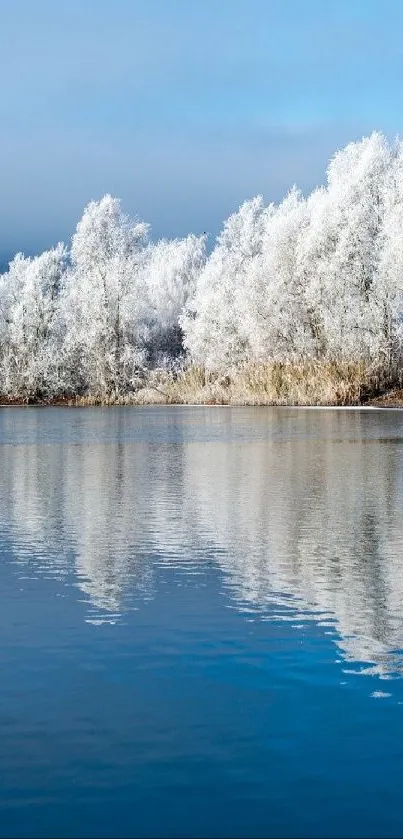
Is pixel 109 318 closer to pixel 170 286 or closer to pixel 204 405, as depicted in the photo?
pixel 204 405

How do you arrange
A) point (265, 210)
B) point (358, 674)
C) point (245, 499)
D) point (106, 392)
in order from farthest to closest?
1. point (265, 210)
2. point (106, 392)
3. point (245, 499)
4. point (358, 674)

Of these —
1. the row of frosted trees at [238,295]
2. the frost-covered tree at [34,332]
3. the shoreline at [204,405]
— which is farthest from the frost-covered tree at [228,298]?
the frost-covered tree at [34,332]

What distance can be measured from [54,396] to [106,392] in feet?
18.6

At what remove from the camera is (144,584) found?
12.9 m

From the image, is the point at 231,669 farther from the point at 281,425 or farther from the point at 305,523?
the point at 281,425

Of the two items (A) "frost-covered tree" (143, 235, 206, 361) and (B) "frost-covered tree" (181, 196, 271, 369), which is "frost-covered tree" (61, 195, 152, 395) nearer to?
(B) "frost-covered tree" (181, 196, 271, 369)

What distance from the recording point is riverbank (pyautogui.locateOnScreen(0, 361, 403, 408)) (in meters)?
63.7

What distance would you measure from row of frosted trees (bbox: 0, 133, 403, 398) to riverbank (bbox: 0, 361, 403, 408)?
87 cm

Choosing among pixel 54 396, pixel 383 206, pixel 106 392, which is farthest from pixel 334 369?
pixel 54 396

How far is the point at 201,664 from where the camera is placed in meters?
9.50

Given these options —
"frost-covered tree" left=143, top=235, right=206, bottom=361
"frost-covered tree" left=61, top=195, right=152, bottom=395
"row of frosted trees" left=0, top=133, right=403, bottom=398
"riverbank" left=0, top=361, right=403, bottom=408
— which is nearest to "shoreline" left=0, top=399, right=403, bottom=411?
"riverbank" left=0, top=361, right=403, bottom=408

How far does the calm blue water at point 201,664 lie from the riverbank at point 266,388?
139 ft

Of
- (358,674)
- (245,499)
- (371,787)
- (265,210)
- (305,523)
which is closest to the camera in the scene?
(371,787)

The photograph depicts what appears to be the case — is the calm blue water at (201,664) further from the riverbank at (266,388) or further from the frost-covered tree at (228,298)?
the frost-covered tree at (228,298)
